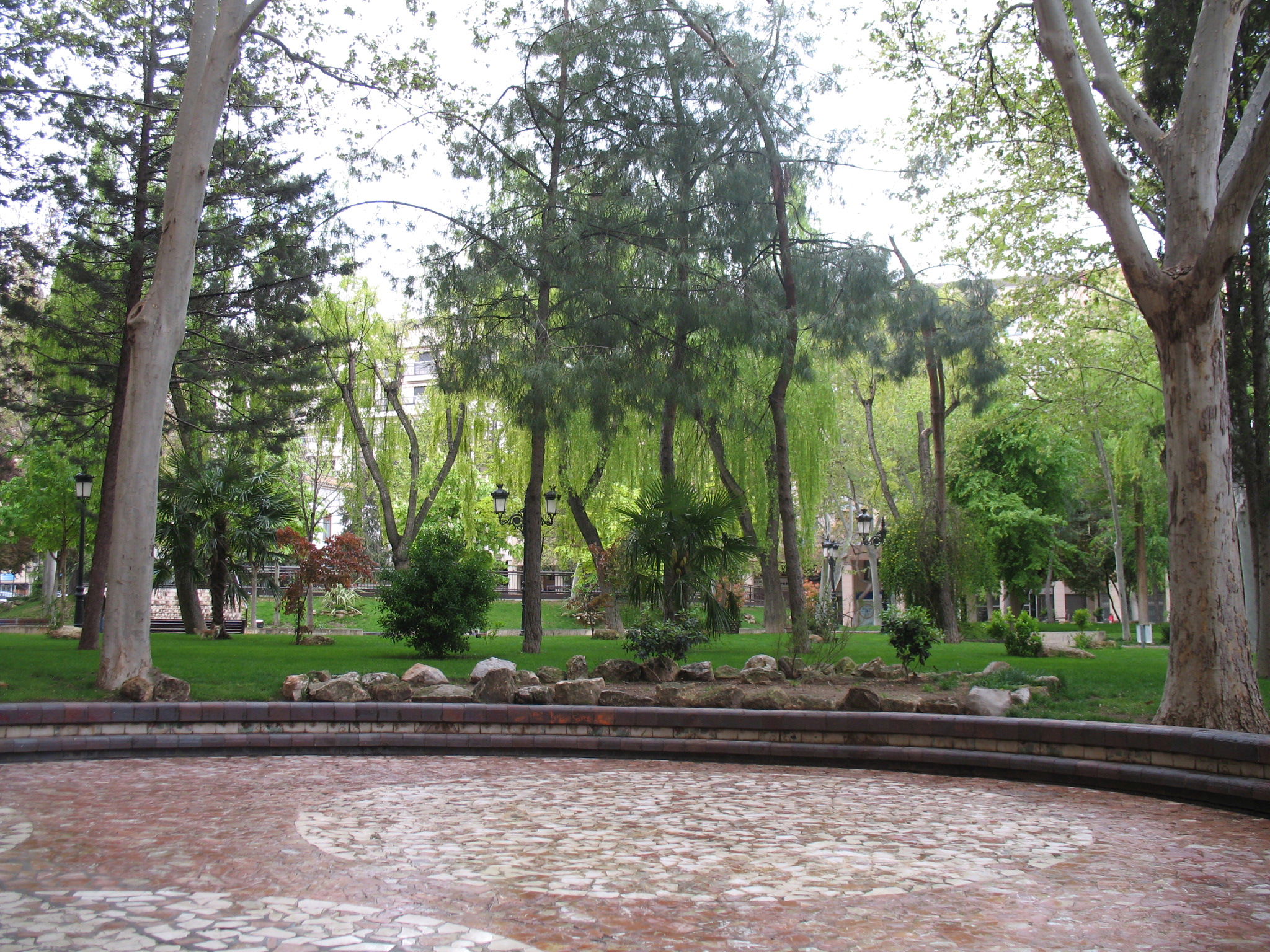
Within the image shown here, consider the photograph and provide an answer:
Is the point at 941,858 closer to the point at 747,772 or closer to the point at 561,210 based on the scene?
the point at 747,772

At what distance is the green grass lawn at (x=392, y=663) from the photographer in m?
9.32

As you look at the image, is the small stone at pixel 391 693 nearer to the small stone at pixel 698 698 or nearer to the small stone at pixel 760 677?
the small stone at pixel 698 698

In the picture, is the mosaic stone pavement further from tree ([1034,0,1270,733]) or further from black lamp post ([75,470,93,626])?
black lamp post ([75,470,93,626])

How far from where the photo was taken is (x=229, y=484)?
20.1 meters

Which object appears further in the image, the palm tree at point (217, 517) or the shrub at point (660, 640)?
the palm tree at point (217, 517)

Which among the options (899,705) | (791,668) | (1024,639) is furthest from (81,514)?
(899,705)

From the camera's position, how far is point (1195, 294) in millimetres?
7625

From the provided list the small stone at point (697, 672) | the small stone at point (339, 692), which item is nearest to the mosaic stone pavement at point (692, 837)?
the small stone at point (339, 692)

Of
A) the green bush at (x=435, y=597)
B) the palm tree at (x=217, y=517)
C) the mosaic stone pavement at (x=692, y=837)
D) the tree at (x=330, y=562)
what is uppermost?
the palm tree at (x=217, y=517)

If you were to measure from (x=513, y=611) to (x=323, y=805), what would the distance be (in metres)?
28.2

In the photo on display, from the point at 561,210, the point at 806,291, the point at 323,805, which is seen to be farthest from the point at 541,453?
the point at 323,805

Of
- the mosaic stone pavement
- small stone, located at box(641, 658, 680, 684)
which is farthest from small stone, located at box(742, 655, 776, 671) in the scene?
the mosaic stone pavement

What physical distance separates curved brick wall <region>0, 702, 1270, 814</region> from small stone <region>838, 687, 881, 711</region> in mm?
355

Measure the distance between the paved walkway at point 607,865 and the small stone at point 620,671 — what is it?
10.8 ft
